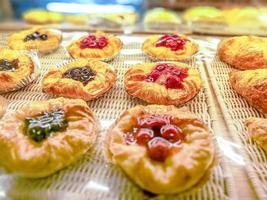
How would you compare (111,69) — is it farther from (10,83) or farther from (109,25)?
(109,25)

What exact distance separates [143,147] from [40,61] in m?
1.03

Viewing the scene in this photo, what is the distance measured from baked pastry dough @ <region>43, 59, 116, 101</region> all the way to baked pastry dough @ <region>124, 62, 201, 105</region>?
0.34ft

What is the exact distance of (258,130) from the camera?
44.8 inches

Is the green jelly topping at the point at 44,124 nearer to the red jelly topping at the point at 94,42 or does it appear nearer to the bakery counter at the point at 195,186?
the bakery counter at the point at 195,186

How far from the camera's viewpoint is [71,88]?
137cm

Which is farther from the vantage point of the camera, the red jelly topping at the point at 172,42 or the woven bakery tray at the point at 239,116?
the red jelly topping at the point at 172,42

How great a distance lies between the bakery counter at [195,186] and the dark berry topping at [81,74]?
110 millimetres

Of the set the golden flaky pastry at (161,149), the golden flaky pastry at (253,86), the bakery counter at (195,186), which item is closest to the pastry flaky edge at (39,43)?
the bakery counter at (195,186)

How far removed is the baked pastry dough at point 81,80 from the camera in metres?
1.37

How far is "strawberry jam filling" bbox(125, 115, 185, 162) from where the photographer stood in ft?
3.11

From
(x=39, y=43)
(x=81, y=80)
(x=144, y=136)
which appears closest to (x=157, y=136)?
(x=144, y=136)

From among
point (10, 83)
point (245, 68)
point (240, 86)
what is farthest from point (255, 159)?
point (10, 83)

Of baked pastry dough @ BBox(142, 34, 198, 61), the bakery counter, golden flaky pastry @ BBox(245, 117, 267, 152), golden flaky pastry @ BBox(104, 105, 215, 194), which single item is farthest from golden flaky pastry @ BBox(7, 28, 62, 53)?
golden flaky pastry @ BBox(245, 117, 267, 152)

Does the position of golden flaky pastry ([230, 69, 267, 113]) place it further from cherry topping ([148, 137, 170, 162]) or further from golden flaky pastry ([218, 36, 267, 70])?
cherry topping ([148, 137, 170, 162])
